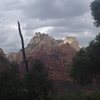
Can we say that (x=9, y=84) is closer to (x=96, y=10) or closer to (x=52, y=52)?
(x=96, y=10)

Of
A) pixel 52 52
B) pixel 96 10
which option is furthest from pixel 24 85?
pixel 52 52

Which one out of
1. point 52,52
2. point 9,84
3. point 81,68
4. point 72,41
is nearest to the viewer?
point 9,84

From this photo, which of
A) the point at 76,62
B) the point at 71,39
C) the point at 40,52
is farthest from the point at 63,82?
the point at 76,62

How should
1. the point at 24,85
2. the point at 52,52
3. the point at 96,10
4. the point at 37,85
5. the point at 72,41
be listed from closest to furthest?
the point at 24,85, the point at 37,85, the point at 96,10, the point at 52,52, the point at 72,41

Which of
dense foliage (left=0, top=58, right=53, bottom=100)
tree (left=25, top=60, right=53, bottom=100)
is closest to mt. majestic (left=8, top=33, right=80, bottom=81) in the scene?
tree (left=25, top=60, right=53, bottom=100)

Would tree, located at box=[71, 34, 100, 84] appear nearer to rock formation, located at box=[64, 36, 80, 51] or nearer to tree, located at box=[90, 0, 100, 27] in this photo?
tree, located at box=[90, 0, 100, 27]

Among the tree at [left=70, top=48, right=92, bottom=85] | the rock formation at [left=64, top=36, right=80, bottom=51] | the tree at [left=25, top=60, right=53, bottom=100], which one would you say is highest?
→ the rock formation at [left=64, top=36, right=80, bottom=51]

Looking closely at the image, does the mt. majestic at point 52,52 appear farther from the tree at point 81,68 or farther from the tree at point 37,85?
the tree at point 37,85

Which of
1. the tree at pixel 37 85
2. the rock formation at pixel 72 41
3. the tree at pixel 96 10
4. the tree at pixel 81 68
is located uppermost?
the rock formation at pixel 72 41

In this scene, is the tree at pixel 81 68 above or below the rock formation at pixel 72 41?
below

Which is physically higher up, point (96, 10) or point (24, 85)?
point (96, 10)

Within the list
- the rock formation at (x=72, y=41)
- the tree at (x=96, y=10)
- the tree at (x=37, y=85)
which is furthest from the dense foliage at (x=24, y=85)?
the rock formation at (x=72, y=41)

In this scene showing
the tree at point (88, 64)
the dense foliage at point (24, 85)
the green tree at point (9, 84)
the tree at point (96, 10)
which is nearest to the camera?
the green tree at point (9, 84)

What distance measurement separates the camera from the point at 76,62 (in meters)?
32.5
